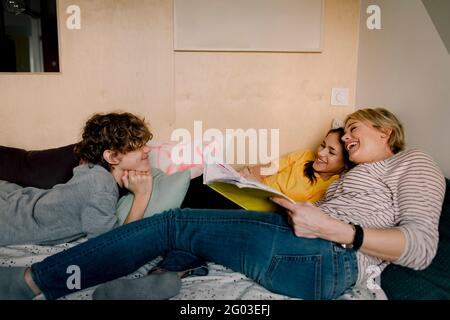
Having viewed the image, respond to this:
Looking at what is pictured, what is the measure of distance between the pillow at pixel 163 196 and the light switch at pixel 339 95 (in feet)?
3.15

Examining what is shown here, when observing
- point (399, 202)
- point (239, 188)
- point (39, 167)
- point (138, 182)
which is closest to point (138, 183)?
point (138, 182)

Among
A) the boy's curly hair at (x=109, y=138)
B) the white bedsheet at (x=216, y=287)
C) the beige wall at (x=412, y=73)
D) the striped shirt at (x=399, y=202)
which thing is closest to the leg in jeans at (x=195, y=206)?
the white bedsheet at (x=216, y=287)

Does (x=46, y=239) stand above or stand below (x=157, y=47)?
below

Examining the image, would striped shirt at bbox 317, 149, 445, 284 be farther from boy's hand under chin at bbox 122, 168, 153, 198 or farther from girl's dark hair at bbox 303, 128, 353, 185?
boy's hand under chin at bbox 122, 168, 153, 198

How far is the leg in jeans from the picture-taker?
3.56ft

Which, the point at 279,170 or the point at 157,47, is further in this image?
the point at 157,47

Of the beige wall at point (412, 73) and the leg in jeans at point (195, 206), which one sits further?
the beige wall at point (412, 73)

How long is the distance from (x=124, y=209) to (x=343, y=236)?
0.79 meters

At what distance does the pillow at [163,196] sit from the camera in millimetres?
1316

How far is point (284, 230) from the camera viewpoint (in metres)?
0.97

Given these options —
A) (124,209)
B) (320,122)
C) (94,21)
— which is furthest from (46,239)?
(320,122)

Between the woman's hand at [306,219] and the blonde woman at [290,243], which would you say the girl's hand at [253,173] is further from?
the woman's hand at [306,219]

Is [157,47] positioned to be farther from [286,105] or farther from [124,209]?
[124,209]

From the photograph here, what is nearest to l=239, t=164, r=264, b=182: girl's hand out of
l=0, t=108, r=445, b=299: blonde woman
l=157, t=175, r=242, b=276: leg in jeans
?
l=157, t=175, r=242, b=276: leg in jeans
